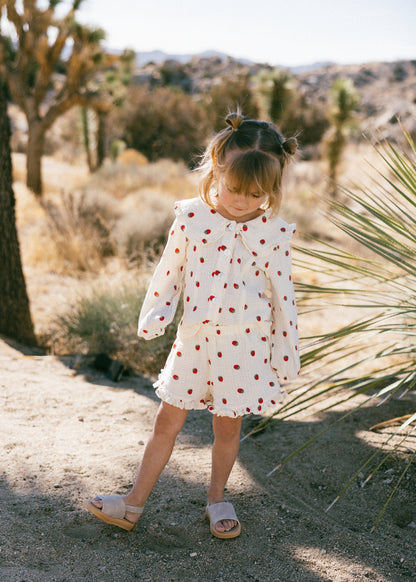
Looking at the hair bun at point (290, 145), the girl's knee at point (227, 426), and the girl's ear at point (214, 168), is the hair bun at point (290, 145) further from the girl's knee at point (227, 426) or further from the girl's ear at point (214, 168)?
the girl's knee at point (227, 426)

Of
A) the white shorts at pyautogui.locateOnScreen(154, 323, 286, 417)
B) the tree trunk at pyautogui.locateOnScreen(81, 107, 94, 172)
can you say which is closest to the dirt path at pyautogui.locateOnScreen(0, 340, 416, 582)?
the white shorts at pyautogui.locateOnScreen(154, 323, 286, 417)

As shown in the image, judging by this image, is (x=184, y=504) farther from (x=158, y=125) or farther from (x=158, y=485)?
(x=158, y=125)

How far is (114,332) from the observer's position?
392 cm

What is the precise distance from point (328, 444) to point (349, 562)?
81cm

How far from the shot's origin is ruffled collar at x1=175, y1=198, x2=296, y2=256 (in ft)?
5.89

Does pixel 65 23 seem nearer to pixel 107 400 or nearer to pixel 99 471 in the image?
pixel 107 400

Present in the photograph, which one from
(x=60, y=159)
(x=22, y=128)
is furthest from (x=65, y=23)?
(x=22, y=128)

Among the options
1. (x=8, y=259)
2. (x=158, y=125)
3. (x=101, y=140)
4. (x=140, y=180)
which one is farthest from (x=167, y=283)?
(x=158, y=125)

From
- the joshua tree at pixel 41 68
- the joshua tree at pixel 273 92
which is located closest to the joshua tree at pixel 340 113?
the joshua tree at pixel 273 92

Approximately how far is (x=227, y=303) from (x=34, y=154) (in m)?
10.1

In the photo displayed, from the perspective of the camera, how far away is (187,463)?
2443mm

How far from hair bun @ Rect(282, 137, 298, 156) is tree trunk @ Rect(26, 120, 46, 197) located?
9875mm

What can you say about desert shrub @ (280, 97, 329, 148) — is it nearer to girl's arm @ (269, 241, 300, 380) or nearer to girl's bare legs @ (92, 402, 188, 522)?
girl's arm @ (269, 241, 300, 380)

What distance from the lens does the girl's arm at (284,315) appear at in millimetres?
1833
